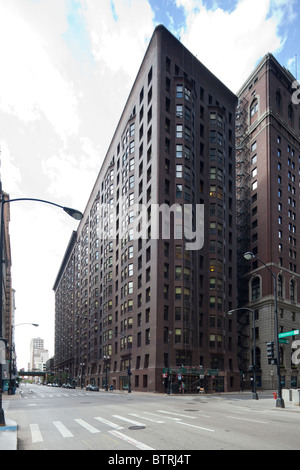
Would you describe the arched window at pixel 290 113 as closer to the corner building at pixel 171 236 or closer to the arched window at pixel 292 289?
the corner building at pixel 171 236

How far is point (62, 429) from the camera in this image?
15.5m

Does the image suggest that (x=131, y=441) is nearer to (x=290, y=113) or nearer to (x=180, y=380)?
(x=180, y=380)

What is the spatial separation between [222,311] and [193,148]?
98.5 ft

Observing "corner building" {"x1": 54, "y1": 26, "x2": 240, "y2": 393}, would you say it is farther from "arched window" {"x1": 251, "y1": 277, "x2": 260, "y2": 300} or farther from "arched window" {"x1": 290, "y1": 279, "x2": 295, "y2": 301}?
"arched window" {"x1": 290, "y1": 279, "x2": 295, "y2": 301}

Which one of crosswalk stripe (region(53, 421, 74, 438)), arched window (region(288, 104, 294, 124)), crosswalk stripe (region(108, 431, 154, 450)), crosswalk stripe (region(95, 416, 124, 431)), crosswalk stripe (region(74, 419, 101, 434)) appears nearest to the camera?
crosswalk stripe (region(108, 431, 154, 450))

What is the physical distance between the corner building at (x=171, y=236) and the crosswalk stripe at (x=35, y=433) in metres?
42.8

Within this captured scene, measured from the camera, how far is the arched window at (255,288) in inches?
3310

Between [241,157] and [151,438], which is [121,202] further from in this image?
[151,438]

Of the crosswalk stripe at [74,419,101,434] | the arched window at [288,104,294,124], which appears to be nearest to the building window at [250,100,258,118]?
the arched window at [288,104,294,124]

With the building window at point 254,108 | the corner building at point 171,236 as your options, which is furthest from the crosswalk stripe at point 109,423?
the building window at point 254,108

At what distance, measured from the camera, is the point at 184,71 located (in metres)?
76.8

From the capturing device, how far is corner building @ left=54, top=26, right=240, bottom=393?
6278cm

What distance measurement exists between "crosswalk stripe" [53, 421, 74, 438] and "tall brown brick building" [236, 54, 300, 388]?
6643cm
